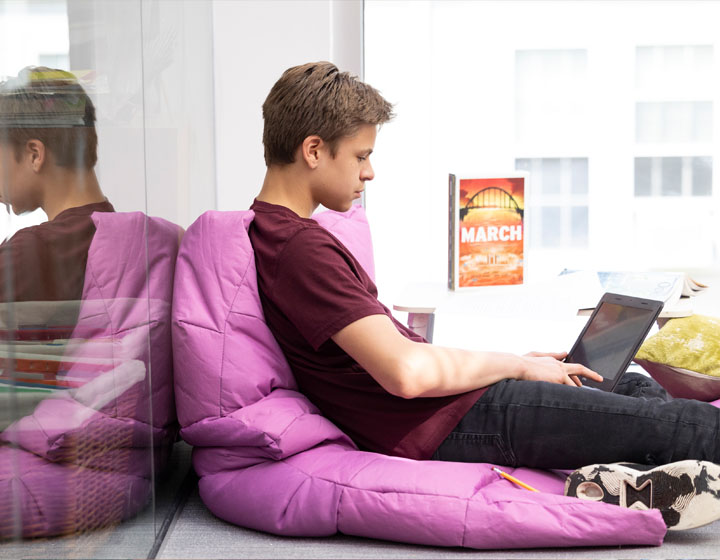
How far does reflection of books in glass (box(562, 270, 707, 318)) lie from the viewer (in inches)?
72.6

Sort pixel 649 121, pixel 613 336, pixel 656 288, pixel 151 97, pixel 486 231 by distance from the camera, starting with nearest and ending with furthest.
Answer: pixel 151 97
pixel 613 336
pixel 656 288
pixel 486 231
pixel 649 121

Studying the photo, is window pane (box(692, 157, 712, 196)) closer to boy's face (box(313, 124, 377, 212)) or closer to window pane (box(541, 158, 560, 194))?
window pane (box(541, 158, 560, 194))

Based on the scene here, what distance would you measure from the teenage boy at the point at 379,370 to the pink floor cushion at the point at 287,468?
0.13 ft

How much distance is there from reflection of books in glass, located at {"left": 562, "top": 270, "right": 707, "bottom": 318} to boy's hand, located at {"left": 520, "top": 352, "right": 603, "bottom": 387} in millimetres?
380

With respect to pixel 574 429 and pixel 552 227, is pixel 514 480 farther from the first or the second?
pixel 552 227

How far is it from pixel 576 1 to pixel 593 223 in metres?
1.02

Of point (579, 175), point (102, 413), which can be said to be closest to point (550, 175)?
point (579, 175)

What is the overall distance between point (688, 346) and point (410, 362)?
2.23ft

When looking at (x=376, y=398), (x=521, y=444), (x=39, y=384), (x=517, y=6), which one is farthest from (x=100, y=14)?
(x=517, y=6)

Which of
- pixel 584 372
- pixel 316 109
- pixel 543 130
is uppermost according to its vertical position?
pixel 543 130

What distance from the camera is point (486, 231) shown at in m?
2.13

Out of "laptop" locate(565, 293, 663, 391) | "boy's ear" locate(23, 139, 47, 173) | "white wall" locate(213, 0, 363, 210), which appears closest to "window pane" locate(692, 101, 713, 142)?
"white wall" locate(213, 0, 363, 210)

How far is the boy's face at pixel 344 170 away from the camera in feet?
4.76

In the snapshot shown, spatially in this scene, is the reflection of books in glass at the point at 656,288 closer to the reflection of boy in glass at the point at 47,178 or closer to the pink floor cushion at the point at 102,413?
the pink floor cushion at the point at 102,413
